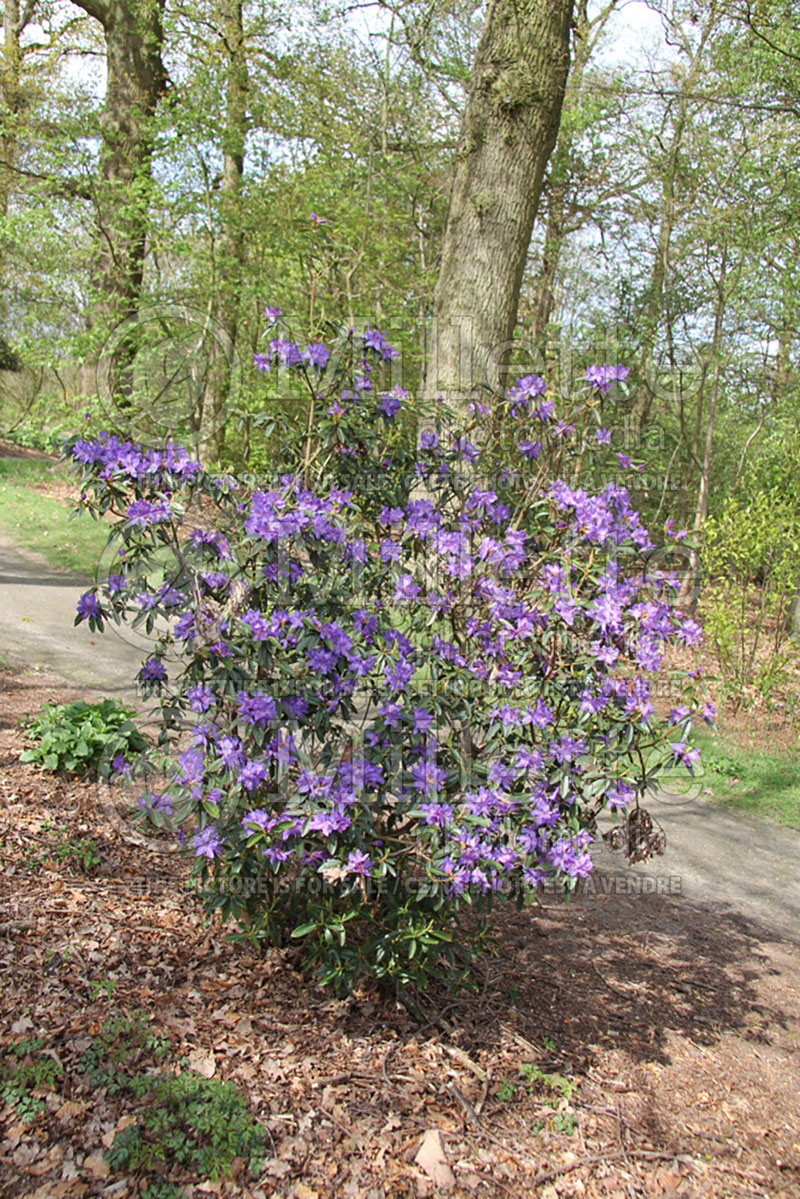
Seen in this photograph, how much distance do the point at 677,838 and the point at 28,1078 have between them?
3.85 metres

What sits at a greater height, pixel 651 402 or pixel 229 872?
pixel 651 402

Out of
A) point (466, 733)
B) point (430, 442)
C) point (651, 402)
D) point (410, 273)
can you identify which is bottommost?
point (466, 733)

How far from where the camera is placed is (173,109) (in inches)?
434

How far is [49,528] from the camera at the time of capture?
11.0 m

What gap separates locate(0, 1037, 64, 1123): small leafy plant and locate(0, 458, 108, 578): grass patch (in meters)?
6.49

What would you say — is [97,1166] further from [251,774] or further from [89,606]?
[89,606]

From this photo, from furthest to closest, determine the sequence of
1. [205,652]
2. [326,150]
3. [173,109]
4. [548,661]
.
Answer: [326,150] < [173,109] < [548,661] < [205,652]

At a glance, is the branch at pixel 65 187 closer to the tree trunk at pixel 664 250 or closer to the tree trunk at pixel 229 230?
the tree trunk at pixel 229 230

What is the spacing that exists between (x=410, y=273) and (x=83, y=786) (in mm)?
10511

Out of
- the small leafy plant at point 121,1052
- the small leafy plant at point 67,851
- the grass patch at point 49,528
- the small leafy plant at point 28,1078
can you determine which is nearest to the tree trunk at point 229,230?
the grass patch at point 49,528

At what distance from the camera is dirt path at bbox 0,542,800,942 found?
14.3ft

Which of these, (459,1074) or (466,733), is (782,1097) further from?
(466,733)

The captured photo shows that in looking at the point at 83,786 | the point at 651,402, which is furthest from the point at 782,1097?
the point at 651,402

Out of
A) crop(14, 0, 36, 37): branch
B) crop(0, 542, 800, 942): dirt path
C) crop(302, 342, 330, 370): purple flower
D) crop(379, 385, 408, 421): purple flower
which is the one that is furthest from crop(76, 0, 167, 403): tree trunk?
crop(302, 342, 330, 370): purple flower
